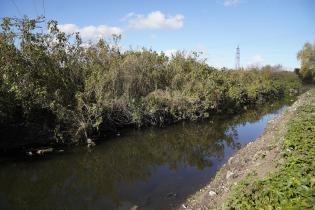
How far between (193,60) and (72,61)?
17.8 m

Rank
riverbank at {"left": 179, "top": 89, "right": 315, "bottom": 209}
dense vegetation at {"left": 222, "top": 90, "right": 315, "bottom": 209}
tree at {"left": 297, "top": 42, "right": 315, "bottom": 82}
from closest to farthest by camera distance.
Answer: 1. dense vegetation at {"left": 222, "top": 90, "right": 315, "bottom": 209}
2. riverbank at {"left": 179, "top": 89, "right": 315, "bottom": 209}
3. tree at {"left": 297, "top": 42, "right": 315, "bottom": 82}

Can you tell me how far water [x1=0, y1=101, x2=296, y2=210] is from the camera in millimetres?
12758

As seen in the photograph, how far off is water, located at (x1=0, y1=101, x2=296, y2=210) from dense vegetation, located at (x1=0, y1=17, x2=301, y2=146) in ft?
6.84

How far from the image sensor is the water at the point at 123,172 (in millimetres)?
12758

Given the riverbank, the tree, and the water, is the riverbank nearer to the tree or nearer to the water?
the water

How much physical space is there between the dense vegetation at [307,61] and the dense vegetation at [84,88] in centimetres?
5477

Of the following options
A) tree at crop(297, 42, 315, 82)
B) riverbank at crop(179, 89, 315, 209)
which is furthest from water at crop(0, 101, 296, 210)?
tree at crop(297, 42, 315, 82)

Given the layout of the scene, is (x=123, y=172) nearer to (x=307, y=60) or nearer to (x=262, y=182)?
(x=262, y=182)

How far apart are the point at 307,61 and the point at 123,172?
74.7 m

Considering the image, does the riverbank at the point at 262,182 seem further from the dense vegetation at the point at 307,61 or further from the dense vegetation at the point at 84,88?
the dense vegetation at the point at 307,61

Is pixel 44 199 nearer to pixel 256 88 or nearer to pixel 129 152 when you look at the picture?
pixel 129 152

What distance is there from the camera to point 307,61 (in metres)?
77.9

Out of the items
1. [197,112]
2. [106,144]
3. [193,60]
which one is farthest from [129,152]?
[193,60]

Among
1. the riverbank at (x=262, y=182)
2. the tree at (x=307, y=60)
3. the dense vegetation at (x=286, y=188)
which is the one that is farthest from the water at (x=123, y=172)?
the tree at (x=307, y=60)
